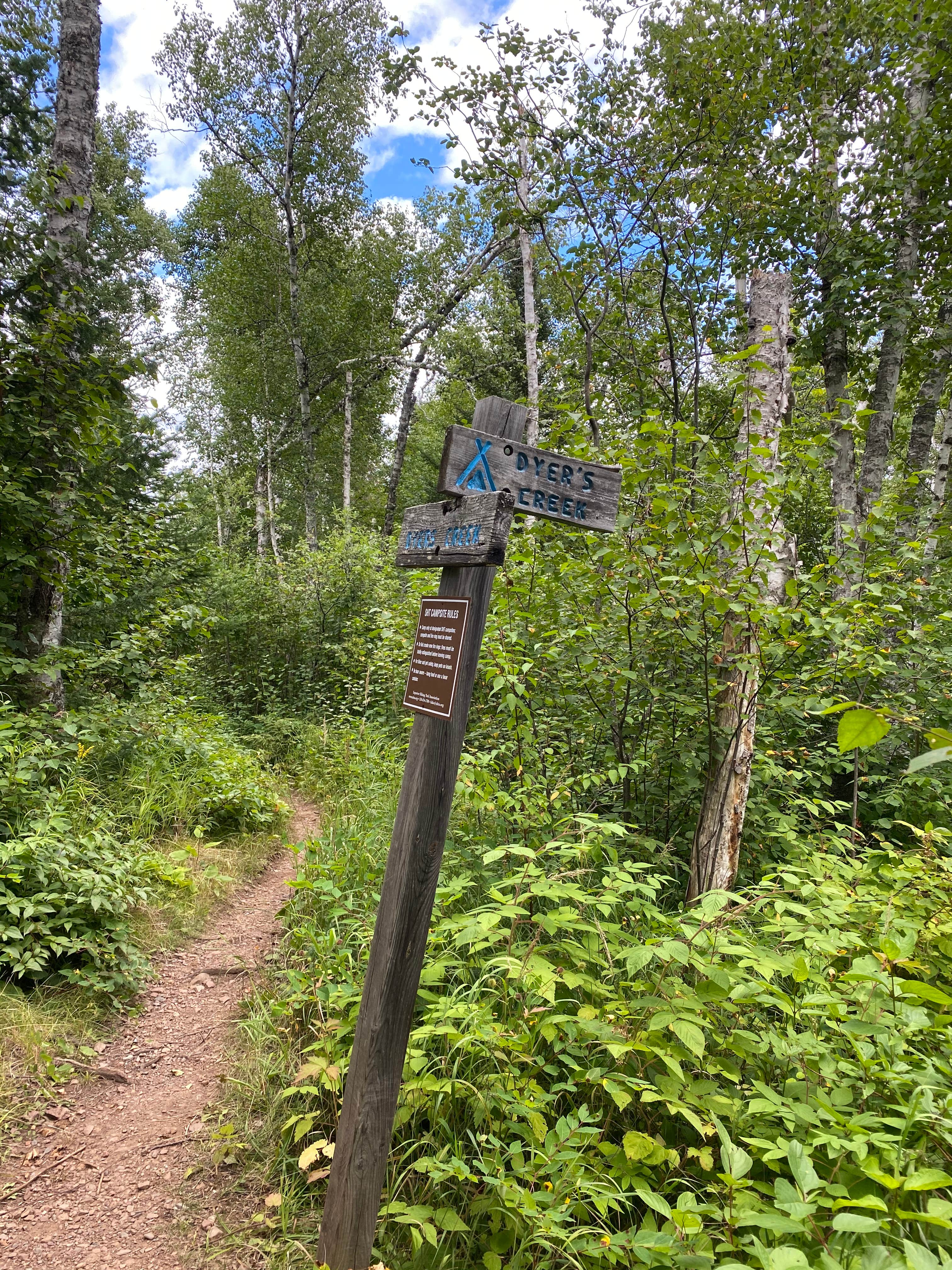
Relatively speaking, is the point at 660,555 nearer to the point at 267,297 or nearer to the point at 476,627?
the point at 476,627

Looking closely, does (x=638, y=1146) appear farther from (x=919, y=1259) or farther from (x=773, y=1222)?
(x=919, y=1259)

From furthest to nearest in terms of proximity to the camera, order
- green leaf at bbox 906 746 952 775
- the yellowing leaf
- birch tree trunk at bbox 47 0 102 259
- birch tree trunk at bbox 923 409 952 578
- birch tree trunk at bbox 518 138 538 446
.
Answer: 1. birch tree trunk at bbox 518 138 538 446
2. birch tree trunk at bbox 923 409 952 578
3. birch tree trunk at bbox 47 0 102 259
4. the yellowing leaf
5. green leaf at bbox 906 746 952 775

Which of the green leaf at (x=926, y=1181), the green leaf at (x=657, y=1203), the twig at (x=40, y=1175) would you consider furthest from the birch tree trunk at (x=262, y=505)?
the green leaf at (x=926, y=1181)

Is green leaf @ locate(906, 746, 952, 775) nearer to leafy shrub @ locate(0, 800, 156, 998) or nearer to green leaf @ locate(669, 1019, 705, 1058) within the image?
green leaf @ locate(669, 1019, 705, 1058)

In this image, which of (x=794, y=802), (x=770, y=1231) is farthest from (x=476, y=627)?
(x=794, y=802)

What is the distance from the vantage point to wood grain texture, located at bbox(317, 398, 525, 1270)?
2.00 meters

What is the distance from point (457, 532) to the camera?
6.72 ft

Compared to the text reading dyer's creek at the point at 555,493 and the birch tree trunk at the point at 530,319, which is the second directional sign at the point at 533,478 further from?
the birch tree trunk at the point at 530,319

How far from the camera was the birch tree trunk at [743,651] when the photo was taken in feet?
10.8

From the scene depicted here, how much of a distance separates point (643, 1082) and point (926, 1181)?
80 cm

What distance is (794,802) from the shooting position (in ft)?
12.6

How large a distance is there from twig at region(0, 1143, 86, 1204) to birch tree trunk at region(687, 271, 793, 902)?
3010 millimetres

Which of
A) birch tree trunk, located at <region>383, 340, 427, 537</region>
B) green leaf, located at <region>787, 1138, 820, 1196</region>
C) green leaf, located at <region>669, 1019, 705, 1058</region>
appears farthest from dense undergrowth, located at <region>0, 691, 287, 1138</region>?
birch tree trunk, located at <region>383, 340, 427, 537</region>

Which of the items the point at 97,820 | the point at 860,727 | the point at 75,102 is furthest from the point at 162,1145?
the point at 75,102
